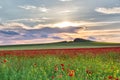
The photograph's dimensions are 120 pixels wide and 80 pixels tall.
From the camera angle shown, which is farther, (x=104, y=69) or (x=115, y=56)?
(x=115, y=56)

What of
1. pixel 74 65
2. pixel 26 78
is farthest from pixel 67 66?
pixel 26 78

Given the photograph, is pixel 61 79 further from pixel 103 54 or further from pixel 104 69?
pixel 103 54

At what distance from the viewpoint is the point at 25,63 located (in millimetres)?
11289

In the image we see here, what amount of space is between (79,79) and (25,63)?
4203mm

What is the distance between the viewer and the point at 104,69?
9984mm

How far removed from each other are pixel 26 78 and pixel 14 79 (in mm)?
390

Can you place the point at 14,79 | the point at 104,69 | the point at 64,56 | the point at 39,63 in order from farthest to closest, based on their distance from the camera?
1. the point at 64,56
2. the point at 39,63
3. the point at 104,69
4. the point at 14,79

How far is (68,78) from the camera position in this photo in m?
7.27

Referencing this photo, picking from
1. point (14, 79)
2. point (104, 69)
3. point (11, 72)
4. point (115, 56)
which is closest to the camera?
point (14, 79)

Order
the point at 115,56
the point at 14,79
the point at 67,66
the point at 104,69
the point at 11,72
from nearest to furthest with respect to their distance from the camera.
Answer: the point at 14,79
the point at 11,72
the point at 104,69
the point at 67,66
the point at 115,56

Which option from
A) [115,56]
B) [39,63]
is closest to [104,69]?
[39,63]

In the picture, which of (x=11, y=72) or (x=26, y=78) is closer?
(x=26, y=78)

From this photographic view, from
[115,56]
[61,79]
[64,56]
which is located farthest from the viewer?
[115,56]

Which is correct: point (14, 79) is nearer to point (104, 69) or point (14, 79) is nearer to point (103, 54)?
point (104, 69)
